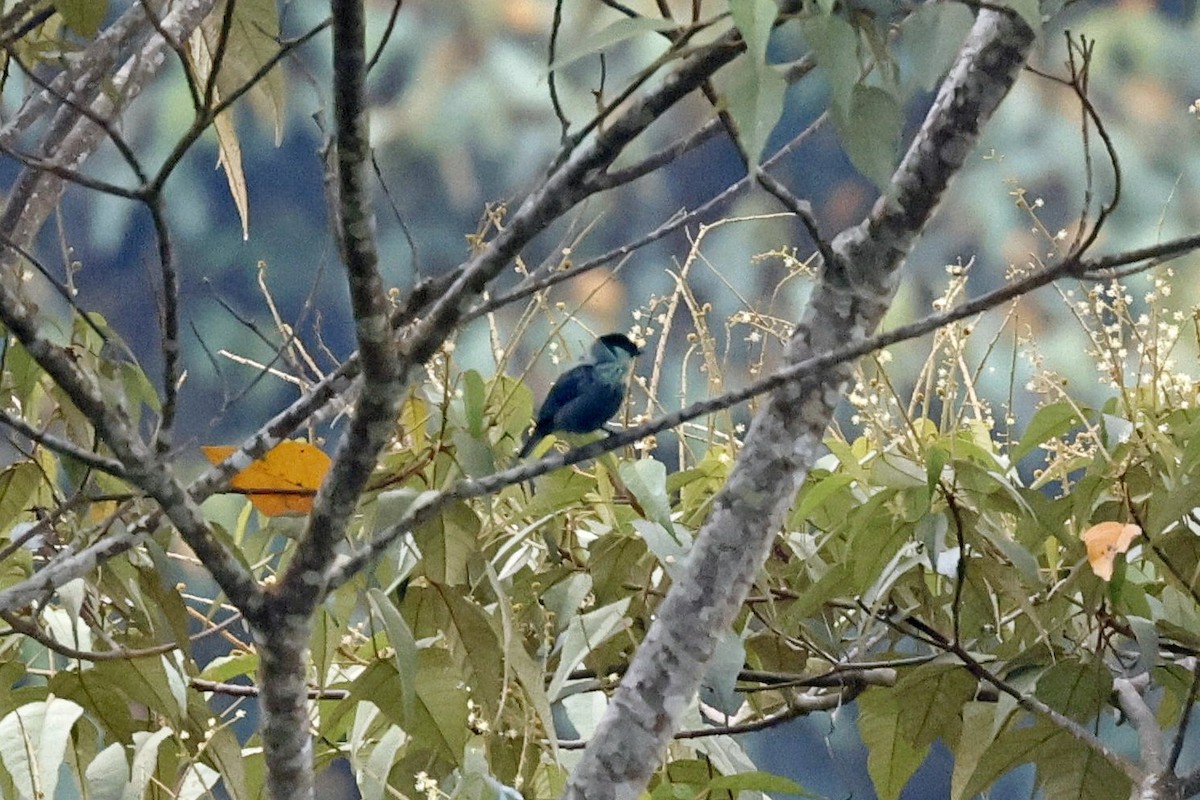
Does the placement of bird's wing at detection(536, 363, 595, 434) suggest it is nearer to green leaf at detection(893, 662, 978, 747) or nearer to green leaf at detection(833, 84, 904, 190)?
green leaf at detection(893, 662, 978, 747)

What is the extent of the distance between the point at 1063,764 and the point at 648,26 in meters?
0.59

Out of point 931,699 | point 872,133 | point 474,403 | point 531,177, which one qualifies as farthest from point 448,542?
point 531,177

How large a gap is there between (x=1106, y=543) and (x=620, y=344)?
38 cm

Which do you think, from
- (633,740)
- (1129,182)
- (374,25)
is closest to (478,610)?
(633,740)

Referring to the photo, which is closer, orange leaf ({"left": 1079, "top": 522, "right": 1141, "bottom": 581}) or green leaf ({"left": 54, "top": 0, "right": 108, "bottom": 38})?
green leaf ({"left": 54, "top": 0, "right": 108, "bottom": 38})

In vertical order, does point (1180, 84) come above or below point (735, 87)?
above

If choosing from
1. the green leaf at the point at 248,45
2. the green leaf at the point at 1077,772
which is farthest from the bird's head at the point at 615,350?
the green leaf at the point at 1077,772

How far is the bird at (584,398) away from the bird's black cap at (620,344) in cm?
1

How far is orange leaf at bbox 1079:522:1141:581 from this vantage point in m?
0.68

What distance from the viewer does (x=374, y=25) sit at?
1663mm

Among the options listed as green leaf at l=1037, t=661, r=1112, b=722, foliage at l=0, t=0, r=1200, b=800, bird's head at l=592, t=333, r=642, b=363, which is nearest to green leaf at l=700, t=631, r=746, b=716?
foliage at l=0, t=0, r=1200, b=800

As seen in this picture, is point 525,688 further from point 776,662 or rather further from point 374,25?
point 374,25

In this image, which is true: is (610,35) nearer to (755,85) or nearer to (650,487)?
(755,85)

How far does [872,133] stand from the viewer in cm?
39
